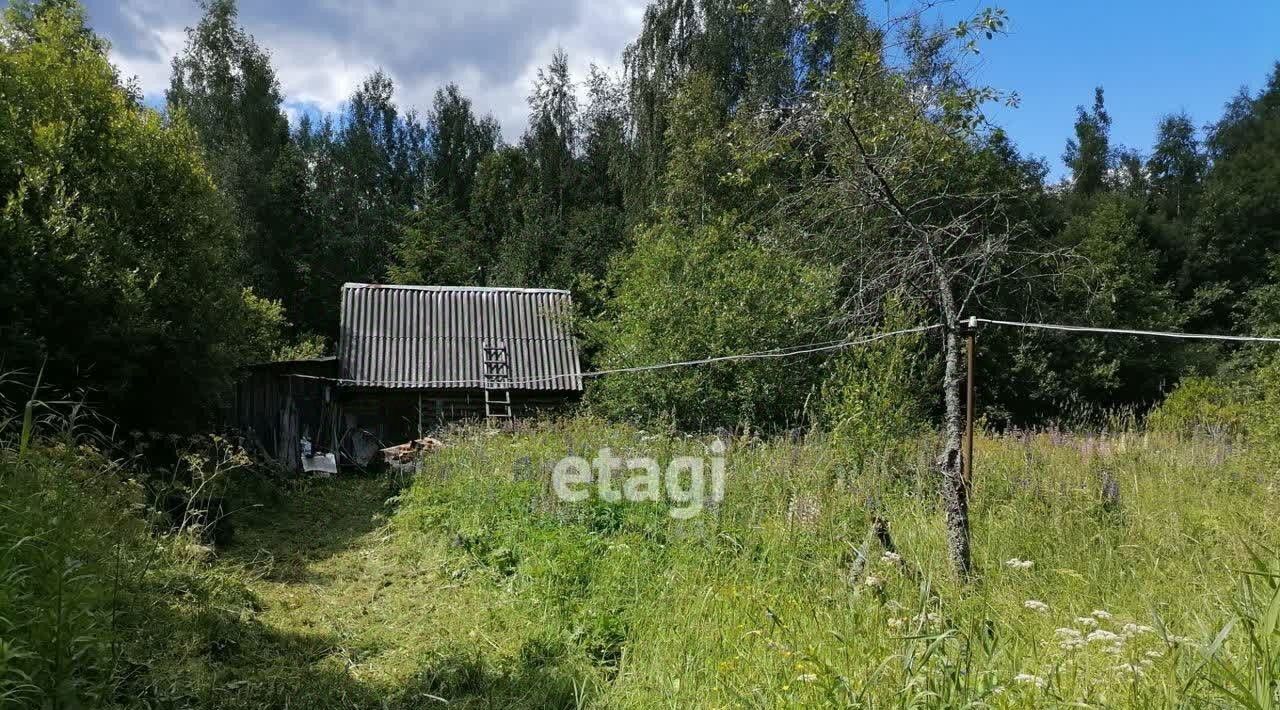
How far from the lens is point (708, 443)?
7254 mm

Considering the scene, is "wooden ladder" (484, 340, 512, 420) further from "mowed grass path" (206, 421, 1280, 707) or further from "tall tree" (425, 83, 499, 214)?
"tall tree" (425, 83, 499, 214)

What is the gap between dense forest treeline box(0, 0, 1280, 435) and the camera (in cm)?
462

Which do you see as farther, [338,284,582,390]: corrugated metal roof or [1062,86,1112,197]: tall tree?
[1062,86,1112,197]: tall tree

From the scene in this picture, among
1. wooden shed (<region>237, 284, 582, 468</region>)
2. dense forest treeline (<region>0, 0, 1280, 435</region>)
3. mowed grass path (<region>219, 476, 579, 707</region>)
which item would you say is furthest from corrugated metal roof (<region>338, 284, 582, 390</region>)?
mowed grass path (<region>219, 476, 579, 707</region>)

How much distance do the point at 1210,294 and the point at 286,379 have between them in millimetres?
24706

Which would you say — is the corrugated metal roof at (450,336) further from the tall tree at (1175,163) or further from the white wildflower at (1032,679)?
the tall tree at (1175,163)

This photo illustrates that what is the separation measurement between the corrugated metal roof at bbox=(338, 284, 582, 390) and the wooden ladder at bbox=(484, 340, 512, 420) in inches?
4.6

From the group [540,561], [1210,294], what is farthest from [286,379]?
[1210,294]

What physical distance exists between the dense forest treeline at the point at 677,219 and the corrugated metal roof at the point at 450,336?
1075 millimetres

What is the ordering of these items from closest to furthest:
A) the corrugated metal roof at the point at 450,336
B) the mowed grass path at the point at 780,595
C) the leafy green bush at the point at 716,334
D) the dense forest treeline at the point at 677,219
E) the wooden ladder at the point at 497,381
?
1. the mowed grass path at the point at 780,595
2. the dense forest treeline at the point at 677,219
3. the leafy green bush at the point at 716,334
4. the wooden ladder at the point at 497,381
5. the corrugated metal roof at the point at 450,336

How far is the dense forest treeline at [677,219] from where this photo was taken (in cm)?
462

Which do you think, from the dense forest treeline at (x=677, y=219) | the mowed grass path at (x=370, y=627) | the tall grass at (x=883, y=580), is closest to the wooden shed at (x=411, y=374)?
the dense forest treeline at (x=677, y=219)

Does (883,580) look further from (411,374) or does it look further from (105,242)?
(411,374)

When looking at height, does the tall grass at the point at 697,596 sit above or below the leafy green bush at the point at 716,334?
below
